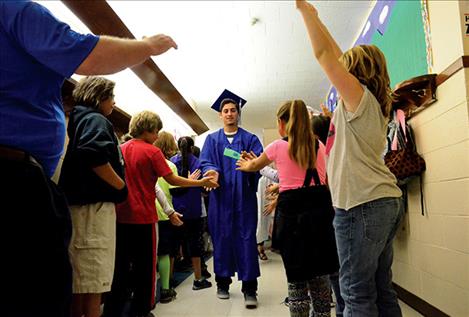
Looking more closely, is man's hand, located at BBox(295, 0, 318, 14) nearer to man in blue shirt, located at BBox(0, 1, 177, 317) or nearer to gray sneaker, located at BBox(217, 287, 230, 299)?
man in blue shirt, located at BBox(0, 1, 177, 317)

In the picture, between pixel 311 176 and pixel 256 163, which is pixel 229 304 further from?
pixel 311 176

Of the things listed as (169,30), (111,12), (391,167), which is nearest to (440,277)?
(391,167)

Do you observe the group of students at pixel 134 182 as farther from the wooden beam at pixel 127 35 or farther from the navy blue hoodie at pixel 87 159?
the wooden beam at pixel 127 35

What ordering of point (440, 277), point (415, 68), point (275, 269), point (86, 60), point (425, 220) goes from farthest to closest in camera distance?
1. point (275, 269)
2. point (415, 68)
3. point (425, 220)
4. point (440, 277)
5. point (86, 60)

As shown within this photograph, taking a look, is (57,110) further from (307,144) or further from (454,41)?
(454,41)

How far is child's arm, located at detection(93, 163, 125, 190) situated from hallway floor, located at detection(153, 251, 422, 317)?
3.63 feet

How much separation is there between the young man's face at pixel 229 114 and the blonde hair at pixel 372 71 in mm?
1548

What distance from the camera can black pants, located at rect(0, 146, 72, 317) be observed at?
79cm

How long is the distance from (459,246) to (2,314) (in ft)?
6.40

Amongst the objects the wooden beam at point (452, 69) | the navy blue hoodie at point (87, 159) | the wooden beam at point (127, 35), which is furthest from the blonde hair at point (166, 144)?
the wooden beam at point (452, 69)

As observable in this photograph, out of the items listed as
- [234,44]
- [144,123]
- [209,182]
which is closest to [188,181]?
[209,182]

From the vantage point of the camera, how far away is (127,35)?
3.40 m

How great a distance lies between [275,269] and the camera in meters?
3.60

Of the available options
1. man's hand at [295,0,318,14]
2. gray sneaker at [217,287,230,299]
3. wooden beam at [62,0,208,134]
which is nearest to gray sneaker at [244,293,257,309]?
gray sneaker at [217,287,230,299]
